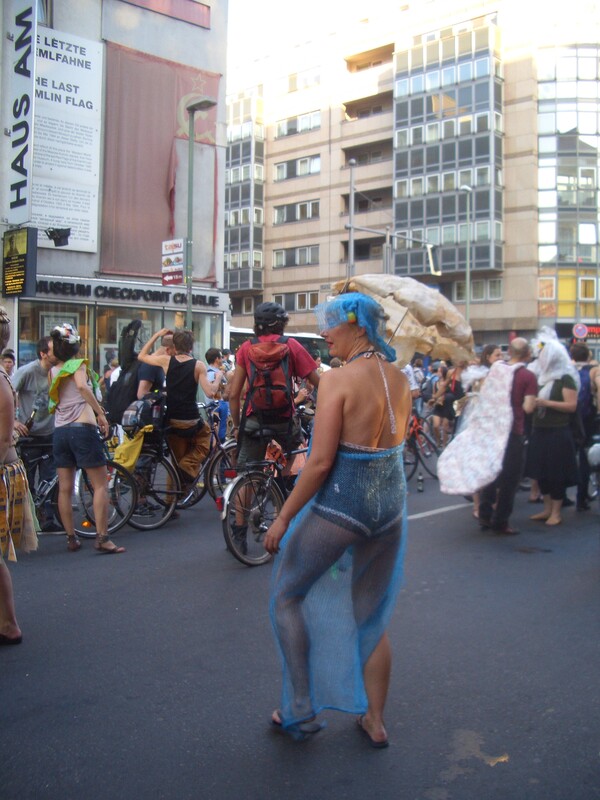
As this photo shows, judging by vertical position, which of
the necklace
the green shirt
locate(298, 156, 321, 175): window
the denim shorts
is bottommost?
the denim shorts

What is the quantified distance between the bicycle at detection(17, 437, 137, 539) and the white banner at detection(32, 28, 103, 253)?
14305mm

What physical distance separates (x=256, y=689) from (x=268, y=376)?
306 centimetres

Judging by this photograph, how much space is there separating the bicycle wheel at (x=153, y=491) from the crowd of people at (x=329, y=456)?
0.80 feet

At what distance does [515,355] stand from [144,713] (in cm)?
572

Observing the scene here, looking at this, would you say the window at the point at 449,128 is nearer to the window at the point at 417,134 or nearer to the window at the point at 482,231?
the window at the point at 417,134

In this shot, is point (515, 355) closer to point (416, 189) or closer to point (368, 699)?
point (368, 699)

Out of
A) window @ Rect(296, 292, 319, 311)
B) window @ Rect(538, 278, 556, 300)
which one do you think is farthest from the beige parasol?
window @ Rect(296, 292, 319, 311)

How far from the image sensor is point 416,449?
11.4 meters

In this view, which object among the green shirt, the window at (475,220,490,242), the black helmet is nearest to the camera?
the black helmet

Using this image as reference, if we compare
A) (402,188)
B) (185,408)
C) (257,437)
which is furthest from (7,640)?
(402,188)

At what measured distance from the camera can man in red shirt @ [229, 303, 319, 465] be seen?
265 inches

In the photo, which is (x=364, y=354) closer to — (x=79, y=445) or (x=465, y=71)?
(x=79, y=445)

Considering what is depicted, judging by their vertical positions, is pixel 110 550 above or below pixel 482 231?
below

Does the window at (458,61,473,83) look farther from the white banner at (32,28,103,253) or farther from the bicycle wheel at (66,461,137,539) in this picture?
the bicycle wheel at (66,461,137,539)
